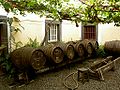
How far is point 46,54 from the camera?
757 cm

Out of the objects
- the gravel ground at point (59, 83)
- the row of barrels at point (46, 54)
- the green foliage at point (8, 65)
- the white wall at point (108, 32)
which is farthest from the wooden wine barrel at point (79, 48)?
the white wall at point (108, 32)

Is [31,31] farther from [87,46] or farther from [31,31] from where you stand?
[87,46]

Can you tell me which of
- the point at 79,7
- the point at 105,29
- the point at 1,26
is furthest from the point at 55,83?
the point at 105,29

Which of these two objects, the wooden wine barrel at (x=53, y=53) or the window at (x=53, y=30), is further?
the window at (x=53, y=30)

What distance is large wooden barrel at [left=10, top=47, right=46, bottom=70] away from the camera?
266 inches

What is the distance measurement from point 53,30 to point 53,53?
13.3 ft

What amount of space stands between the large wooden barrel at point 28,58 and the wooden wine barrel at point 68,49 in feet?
4.22

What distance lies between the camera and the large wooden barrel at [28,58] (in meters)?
6.75

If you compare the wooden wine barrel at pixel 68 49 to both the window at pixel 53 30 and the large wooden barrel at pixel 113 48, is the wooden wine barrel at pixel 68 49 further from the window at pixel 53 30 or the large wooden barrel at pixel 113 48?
the large wooden barrel at pixel 113 48

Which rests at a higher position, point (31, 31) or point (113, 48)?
point (31, 31)

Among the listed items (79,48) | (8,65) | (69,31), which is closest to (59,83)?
(8,65)

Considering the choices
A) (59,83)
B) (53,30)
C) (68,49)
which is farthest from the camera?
(53,30)

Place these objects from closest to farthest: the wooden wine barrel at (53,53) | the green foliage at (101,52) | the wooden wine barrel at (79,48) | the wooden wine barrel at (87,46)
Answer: the wooden wine barrel at (53,53) < the wooden wine barrel at (79,48) < the wooden wine barrel at (87,46) < the green foliage at (101,52)

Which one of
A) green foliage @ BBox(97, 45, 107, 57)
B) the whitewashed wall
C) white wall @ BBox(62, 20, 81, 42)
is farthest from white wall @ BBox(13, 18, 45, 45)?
green foliage @ BBox(97, 45, 107, 57)
